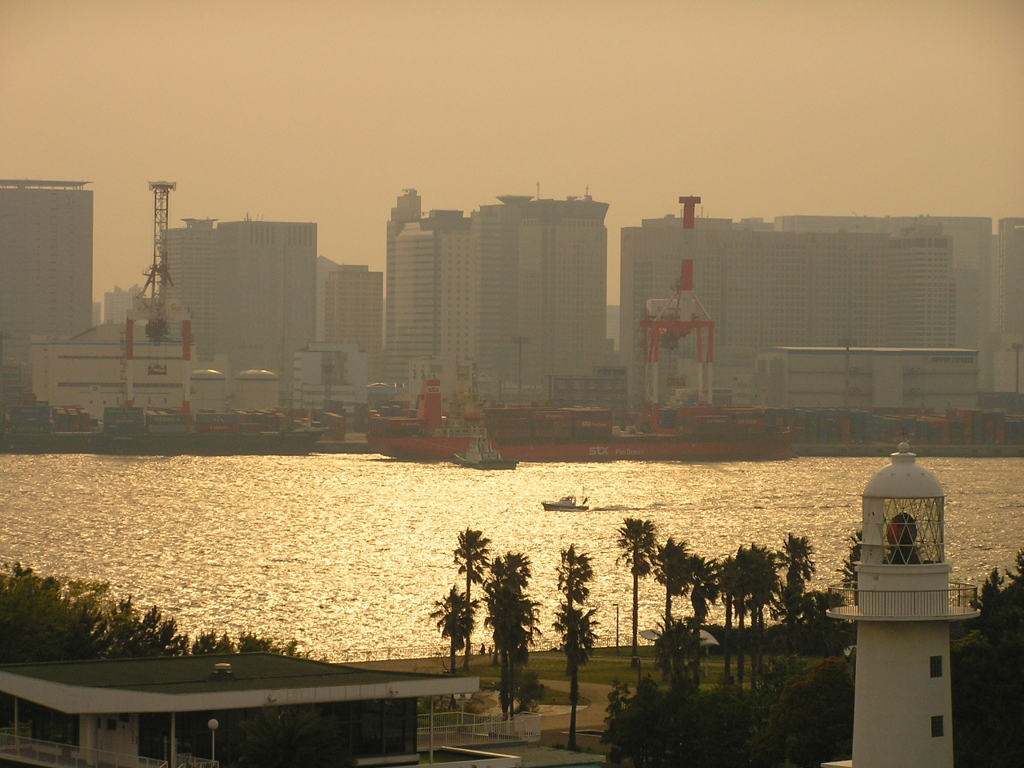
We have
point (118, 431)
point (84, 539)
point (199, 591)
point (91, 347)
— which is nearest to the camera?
point (199, 591)

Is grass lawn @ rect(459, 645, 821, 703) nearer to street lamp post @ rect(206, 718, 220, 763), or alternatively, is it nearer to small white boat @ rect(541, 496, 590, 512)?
street lamp post @ rect(206, 718, 220, 763)

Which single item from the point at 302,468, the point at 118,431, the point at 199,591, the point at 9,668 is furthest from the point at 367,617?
the point at 118,431

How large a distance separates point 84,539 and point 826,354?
119935 mm

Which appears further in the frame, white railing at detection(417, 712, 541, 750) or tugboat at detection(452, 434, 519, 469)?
tugboat at detection(452, 434, 519, 469)

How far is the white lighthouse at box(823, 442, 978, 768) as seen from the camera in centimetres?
1384

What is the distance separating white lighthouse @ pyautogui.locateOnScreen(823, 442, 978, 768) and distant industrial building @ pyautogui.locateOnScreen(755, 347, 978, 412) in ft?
547

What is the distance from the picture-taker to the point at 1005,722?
19.8 meters

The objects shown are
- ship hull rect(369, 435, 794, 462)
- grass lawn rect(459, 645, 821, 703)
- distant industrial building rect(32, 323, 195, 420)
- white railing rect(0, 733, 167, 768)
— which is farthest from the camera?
distant industrial building rect(32, 323, 195, 420)

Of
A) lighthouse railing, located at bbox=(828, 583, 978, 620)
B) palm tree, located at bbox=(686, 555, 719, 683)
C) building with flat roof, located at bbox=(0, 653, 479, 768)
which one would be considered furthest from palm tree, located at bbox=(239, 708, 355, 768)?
palm tree, located at bbox=(686, 555, 719, 683)

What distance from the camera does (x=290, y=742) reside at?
52.5 ft

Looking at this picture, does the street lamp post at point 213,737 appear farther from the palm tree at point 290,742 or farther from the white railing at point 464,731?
the white railing at point 464,731

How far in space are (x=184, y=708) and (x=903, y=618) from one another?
6974 mm

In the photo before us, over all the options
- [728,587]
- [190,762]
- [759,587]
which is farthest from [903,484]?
[728,587]

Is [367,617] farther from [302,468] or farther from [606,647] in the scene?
[302,468]
